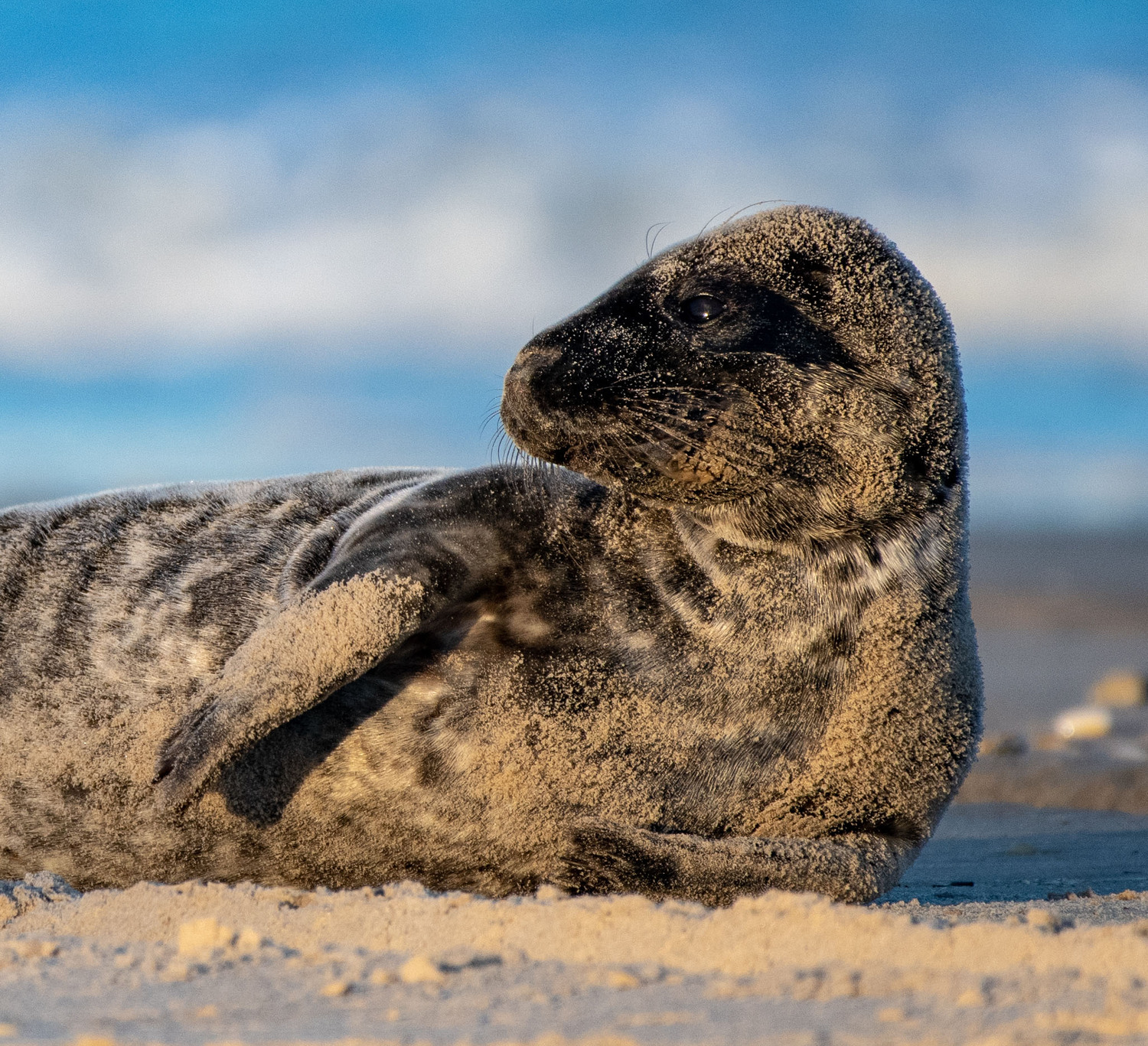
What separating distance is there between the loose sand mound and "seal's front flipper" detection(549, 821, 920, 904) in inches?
5.9

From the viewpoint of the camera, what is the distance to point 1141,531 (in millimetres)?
44625

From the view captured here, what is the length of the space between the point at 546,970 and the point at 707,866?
2.95 ft

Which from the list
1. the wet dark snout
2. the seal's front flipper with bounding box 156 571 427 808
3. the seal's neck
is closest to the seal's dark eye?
the wet dark snout

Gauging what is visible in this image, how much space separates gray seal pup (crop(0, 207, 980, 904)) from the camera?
352 cm

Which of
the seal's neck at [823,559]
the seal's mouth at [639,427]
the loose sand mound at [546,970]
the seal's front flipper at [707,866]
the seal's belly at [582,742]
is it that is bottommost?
the loose sand mound at [546,970]

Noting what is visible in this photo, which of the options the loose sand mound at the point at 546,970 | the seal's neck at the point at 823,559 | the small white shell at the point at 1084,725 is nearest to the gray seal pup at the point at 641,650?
the seal's neck at the point at 823,559

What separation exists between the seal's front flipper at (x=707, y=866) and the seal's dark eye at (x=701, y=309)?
125 centimetres

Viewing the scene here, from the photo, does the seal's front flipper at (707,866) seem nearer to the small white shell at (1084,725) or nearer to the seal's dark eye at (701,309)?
the seal's dark eye at (701,309)

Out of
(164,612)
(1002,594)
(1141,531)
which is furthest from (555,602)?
(1141,531)

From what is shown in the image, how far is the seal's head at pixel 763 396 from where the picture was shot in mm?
3525

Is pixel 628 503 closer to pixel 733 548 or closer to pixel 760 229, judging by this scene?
pixel 733 548

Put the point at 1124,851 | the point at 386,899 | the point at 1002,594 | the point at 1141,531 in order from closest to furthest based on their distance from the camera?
the point at 386,899 → the point at 1124,851 → the point at 1002,594 → the point at 1141,531

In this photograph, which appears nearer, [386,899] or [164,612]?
[386,899]

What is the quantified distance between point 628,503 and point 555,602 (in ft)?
1.12
